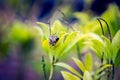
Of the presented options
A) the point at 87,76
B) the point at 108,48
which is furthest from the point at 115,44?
the point at 87,76

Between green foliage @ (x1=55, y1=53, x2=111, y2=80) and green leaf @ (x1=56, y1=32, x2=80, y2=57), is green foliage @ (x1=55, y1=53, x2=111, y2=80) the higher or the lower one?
the lower one

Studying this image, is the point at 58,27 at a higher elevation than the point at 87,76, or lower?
higher

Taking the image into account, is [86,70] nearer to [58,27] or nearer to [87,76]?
[87,76]

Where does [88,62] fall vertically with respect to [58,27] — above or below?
below

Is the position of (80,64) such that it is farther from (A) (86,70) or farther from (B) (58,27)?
(B) (58,27)

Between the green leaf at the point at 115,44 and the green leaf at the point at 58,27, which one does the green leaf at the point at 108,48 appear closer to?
the green leaf at the point at 115,44

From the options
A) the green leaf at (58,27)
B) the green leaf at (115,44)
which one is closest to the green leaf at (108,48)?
the green leaf at (115,44)

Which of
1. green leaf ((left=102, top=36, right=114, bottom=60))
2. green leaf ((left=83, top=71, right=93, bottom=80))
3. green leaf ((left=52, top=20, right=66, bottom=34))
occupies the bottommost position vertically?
green leaf ((left=83, top=71, right=93, bottom=80))

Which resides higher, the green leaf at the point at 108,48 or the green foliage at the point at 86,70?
the green leaf at the point at 108,48

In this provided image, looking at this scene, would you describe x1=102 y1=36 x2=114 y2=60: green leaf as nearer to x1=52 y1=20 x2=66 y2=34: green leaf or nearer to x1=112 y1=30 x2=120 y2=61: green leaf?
x1=112 y1=30 x2=120 y2=61: green leaf

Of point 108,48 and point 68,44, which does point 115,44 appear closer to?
point 108,48

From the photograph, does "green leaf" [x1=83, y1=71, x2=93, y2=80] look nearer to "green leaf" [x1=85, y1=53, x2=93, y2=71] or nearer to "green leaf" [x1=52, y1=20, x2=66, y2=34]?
"green leaf" [x1=85, y1=53, x2=93, y2=71]

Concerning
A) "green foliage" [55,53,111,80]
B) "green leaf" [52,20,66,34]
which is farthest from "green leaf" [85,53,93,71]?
"green leaf" [52,20,66,34]

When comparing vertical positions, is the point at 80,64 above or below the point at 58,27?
below
